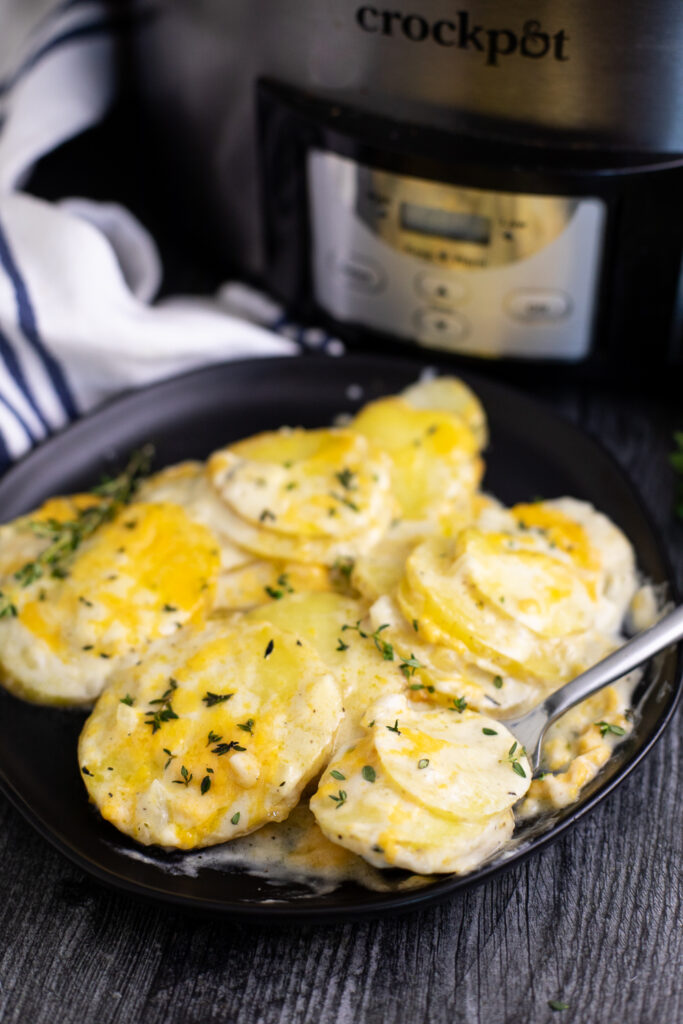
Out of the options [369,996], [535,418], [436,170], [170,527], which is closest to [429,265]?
[436,170]

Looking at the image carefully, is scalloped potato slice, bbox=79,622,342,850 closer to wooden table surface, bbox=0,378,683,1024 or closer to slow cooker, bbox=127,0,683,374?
wooden table surface, bbox=0,378,683,1024

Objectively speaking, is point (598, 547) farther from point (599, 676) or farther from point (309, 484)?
point (309, 484)

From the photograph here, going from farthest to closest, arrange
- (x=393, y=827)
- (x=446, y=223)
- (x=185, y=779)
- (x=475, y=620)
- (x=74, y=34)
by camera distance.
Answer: (x=74, y=34) < (x=446, y=223) < (x=475, y=620) < (x=185, y=779) < (x=393, y=827)

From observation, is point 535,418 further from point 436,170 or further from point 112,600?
point 112,600

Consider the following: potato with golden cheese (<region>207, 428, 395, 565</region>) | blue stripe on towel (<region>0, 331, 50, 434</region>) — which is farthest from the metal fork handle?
blue stripe on towel (<region>0, 331, 50, 434</region>)

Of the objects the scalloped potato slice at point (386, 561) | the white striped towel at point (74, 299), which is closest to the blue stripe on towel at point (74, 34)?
the white striped towel at point (74, 299)

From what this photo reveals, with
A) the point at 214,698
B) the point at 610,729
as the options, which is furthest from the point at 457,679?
the point at 214,698

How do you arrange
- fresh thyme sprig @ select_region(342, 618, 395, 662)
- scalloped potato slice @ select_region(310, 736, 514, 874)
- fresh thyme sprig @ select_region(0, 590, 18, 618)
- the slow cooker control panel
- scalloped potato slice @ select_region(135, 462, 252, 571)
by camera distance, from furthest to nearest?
the slow cooker control panel
scalloped potato slice @ select_region(135, 462, 252, 571)
fresh thyme sprig @ select_region(0, 590, 18, 618)
fresh thyme sprig @ select_region(342, 618, 395, 662)
scalloped potato slice @ select_region(310, 736, 514, 874)
